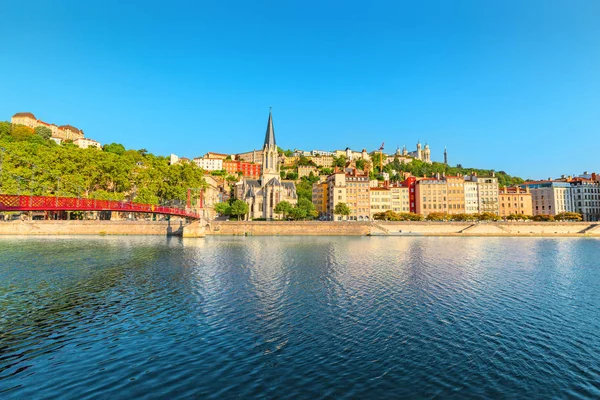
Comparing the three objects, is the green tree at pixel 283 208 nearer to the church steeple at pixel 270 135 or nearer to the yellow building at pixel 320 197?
the yellow building at pixel 320 197

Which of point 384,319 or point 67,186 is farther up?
point 67,186

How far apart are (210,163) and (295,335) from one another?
→ 18958 centimetres

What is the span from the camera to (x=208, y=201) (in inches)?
4808

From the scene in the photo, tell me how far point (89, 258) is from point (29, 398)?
31.4 meters

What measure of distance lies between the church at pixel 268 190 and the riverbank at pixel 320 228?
29.6 metres

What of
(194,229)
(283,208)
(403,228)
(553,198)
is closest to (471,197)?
(553,198)

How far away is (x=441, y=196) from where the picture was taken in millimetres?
110625

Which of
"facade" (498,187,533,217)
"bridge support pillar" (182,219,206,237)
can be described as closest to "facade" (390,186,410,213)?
"facade" (498,187,533,217)

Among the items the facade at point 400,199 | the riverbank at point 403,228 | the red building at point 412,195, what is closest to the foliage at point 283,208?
the riverbank at point 403,228

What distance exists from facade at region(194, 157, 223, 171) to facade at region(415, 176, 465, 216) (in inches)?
4623

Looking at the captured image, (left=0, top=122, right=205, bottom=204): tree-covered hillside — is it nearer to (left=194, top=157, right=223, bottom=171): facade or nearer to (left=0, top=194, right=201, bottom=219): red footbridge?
(left=0, top=194, right=201, bottom=219): red footbridge

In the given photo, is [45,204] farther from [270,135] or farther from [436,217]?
[270,135]

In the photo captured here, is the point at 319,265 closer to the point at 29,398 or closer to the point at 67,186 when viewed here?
the point at 29,398

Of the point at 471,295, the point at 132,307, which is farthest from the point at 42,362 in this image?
the point at 471,295
